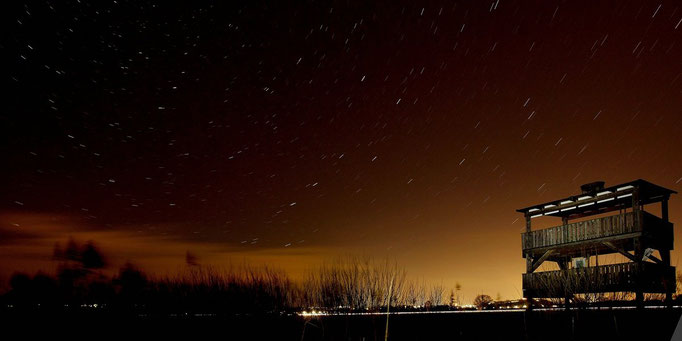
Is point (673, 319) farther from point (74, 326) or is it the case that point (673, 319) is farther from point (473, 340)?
point (74, 326)

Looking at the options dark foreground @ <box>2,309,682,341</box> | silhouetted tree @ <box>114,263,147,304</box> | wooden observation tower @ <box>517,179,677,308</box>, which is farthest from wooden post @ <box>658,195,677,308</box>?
silhouetted tree @ <box>114,263,147,304</box>

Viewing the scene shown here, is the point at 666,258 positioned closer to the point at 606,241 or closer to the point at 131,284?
the point at 606,241

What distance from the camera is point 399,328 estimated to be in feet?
66.4

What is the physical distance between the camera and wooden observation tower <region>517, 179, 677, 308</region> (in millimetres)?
27531

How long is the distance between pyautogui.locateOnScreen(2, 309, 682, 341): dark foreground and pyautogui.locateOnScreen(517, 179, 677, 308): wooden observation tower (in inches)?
219

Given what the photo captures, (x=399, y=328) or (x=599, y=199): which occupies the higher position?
(x=599, y=199)

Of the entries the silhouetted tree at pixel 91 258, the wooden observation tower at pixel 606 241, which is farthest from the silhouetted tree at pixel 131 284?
the wooden observation tower at pixel 606 241

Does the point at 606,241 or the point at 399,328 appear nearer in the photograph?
the point at 399,328

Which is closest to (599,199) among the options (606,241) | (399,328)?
(606,241)

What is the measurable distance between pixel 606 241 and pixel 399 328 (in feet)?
44.3

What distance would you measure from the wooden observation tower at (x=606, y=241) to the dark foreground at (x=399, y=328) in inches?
219

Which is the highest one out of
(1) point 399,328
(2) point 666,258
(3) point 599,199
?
(3) point 599,199

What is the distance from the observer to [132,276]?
129 ft

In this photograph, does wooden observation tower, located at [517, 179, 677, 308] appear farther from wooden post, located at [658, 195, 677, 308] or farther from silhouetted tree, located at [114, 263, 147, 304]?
silhouetted tree, located at [114, 263, 147, 304]
